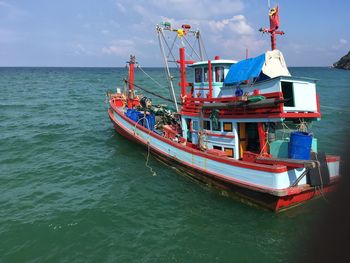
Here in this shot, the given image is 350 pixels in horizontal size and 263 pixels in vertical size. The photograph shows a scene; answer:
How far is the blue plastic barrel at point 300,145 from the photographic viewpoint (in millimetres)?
10871

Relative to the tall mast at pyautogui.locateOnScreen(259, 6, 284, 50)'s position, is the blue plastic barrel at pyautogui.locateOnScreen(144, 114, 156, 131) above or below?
below

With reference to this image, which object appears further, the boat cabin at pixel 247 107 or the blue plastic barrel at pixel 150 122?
the blue plastic barrel at pixel 150 122

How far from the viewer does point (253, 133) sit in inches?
538

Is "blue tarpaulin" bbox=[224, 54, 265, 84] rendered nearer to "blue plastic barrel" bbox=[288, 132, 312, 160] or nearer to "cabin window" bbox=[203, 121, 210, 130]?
"cabin window" bbox=[203, 121, 210, 130]

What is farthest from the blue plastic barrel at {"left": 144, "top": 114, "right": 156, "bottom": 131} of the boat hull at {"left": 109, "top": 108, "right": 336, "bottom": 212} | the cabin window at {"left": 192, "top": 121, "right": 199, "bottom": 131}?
the boat hull at {"left": 109, "top": 108, "right": 336, "bottom": 212}

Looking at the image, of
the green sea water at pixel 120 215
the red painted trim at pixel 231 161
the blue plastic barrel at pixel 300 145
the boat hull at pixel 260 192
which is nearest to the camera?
the green sea water at pixel 120 215

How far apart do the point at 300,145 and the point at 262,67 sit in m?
3.47

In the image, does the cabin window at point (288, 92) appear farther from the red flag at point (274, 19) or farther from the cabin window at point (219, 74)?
the cabin window at point (219, 74)

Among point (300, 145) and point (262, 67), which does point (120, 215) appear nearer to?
point (300, 145)

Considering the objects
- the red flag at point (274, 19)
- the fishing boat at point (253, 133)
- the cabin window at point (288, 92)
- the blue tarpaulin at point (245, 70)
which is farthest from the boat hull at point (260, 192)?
the red flag at point (274, 19)

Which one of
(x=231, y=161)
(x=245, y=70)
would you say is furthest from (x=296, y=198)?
(x=245, y=70)

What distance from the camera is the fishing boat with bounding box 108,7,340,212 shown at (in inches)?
429

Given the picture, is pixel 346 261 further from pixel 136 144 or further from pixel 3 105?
pixel 3 105

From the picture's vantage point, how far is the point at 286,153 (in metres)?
11.8
